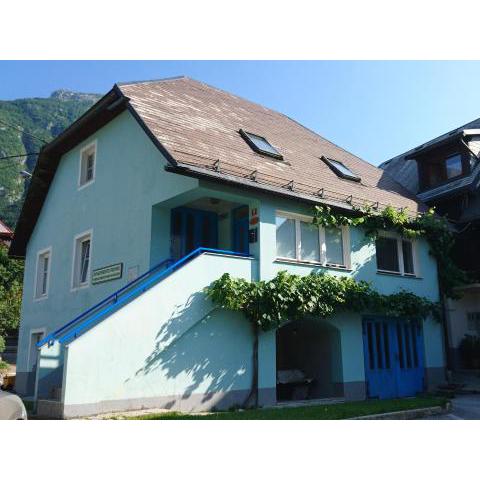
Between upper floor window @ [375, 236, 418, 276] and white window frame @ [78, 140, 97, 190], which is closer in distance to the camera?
upper floor window @ [375, 236, 418, 276]

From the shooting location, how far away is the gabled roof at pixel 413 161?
19.9m

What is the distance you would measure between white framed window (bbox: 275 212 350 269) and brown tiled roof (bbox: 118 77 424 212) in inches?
34.4

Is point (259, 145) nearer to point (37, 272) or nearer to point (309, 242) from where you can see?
point (309, 242)

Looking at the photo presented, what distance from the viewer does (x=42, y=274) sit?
19.3m

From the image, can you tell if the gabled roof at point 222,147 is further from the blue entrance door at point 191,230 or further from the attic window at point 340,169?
the blue entrance door at point 191,230

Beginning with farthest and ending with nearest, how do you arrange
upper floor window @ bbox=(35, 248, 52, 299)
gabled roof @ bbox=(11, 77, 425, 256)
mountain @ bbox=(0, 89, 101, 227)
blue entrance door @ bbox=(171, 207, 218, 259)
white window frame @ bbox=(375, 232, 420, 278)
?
mountain @ bbox=(0, 89, 101, 227)
upper floor window @ bbox=(35, 248, 52, 299)
white window frame @ bbox=(375, 232, 420, 278)
blue entrance door @ bbox=(171, 207, 218, 259)
gabled roof @ bbox=(11, 77, 425, 256)

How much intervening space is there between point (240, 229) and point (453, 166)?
33.8 feet

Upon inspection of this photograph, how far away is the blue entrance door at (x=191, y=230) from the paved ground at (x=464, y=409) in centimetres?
696

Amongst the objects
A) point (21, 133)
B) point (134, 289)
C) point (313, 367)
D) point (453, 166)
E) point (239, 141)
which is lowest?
point (313, 367)

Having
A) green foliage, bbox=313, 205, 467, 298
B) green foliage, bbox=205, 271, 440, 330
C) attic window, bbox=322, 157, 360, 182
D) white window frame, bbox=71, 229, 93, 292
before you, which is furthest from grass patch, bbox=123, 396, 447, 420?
attic window, bbox=322, 157, 360, 182

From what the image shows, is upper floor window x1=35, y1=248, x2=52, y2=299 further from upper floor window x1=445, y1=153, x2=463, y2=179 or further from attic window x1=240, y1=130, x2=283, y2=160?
upper floor window x1=445, y1=153, x2=463, y2=179

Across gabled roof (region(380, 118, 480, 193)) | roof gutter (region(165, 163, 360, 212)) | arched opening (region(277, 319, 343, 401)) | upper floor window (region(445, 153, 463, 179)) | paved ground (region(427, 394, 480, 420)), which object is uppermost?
gabled roof (region(380, 118, 480, 193))

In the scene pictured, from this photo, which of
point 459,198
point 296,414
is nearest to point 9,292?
point 459,198

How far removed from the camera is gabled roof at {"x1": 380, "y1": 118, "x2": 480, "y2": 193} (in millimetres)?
19875
